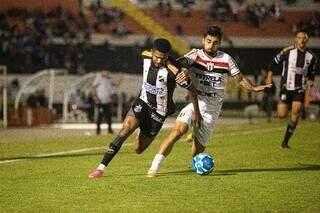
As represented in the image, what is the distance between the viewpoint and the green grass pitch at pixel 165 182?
909cm

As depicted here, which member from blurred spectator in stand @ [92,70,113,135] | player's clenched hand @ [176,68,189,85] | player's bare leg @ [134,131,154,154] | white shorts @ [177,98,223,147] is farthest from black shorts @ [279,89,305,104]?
blurred spectator in stand @ [92,70,113,135]

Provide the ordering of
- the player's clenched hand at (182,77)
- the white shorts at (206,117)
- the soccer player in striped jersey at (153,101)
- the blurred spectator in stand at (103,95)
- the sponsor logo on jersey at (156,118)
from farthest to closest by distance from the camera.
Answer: the blurred spectator in stand at (103,95) → the white shorts at (206,117) → the sponsor logo on jersey at (156,118) → the soccer player in striped jersey at (153,101) → the player's clenched hand at (182,77)

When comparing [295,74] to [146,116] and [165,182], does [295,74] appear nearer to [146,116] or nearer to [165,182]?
[146,116]

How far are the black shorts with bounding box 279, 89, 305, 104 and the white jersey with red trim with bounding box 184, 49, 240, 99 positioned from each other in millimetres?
5171

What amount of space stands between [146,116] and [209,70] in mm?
1219

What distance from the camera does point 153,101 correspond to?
37.9 feet

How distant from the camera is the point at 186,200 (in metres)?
9.41

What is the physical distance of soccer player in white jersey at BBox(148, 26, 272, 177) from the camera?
11.6 m

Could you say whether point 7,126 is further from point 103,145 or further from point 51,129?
point 103,145

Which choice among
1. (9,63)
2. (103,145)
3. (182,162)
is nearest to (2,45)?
(9,63)

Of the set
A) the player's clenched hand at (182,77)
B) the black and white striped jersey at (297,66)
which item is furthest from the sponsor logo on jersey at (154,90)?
the black and white striped jersey at (297,66)

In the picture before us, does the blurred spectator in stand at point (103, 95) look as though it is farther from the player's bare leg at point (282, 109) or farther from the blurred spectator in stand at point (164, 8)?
the blurred spectator in stand at point (164, 8)

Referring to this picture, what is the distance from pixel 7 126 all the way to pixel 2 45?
11.3m

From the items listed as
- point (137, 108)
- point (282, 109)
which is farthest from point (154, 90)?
point (282, 109)
